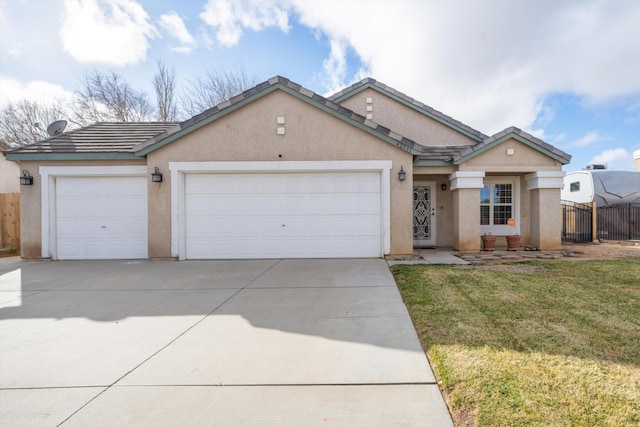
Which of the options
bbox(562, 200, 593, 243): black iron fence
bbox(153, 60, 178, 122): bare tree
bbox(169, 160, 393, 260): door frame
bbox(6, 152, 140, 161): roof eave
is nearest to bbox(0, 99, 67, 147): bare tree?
bbox(153, 60, 178, 122): bare tree

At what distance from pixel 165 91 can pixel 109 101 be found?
434 cm

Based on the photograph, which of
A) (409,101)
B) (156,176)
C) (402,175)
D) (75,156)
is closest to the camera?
(402,175)

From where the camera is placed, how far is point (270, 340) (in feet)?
12.1

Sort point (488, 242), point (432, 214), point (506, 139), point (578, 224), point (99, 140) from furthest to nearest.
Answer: point (578, 224)
point (432, 214)
point (488, 242)
point (99, 140)
point (506, 139)

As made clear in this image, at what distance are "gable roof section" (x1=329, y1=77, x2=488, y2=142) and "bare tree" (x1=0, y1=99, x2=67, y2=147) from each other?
22957 millimetres

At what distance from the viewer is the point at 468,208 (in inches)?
380

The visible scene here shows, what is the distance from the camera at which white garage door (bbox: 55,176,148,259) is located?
9.23m

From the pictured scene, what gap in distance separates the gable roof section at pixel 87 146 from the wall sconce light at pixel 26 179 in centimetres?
47

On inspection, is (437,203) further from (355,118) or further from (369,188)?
(355,118)

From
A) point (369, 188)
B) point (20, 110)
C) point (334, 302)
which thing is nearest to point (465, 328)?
point (334, 302)

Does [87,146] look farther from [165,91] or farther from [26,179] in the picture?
[165,91]

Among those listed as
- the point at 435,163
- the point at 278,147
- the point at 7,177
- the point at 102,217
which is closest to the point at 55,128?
the point at 102,217

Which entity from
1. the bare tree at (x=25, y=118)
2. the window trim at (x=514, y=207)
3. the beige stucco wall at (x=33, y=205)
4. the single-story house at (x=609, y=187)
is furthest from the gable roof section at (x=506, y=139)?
the bare tree at (x=25, y=118)

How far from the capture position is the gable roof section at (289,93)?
8.61m
